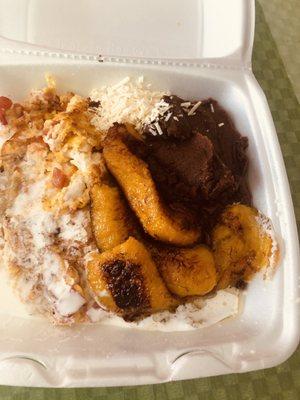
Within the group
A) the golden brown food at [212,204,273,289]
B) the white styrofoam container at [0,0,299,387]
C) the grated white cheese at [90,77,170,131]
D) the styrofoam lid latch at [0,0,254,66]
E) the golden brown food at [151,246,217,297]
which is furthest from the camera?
the styrofoam lid latch at [0,0,254,66]

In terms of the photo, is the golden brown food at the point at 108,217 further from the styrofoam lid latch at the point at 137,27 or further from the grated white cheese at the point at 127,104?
the styrofoam lid latch at the point at 137,27

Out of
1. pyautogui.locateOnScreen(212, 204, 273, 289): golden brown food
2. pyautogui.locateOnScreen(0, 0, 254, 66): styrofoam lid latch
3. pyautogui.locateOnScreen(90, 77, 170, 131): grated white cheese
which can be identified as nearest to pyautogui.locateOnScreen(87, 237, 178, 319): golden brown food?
pyautogui.locateOnScreen(212, 204, 273, 289): golden brown food

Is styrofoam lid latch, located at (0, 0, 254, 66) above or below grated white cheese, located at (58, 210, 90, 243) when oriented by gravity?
above

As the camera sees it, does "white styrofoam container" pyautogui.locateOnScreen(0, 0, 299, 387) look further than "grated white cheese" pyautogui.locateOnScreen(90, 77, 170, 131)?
No

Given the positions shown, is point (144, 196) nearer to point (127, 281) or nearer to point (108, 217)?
point (108, 217)

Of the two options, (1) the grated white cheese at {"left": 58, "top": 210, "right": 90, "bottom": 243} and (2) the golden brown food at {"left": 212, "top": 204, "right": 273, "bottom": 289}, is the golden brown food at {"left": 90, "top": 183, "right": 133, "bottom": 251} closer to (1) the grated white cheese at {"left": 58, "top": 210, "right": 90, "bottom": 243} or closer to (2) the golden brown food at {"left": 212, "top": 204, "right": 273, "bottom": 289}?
(1) the grated white cheese at {"left": 58, "top": 210, "right": 90, "bottom": 243}

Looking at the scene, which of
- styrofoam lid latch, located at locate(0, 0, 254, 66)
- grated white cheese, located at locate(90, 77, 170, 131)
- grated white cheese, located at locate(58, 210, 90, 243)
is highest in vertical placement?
styrofoam lid latch, located at locate(0, 0, 254, 66)

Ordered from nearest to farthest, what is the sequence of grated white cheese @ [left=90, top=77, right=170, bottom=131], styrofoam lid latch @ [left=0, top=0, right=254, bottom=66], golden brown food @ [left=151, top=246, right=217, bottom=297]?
golden brown food @ [left=151, top=246, right=217, bottom=297]
grated white cheese @ [left=90, top=77, right=170, bottom=131]
styrofoam lid latch @ [left=0, top=0, right=254, bottom=66]
